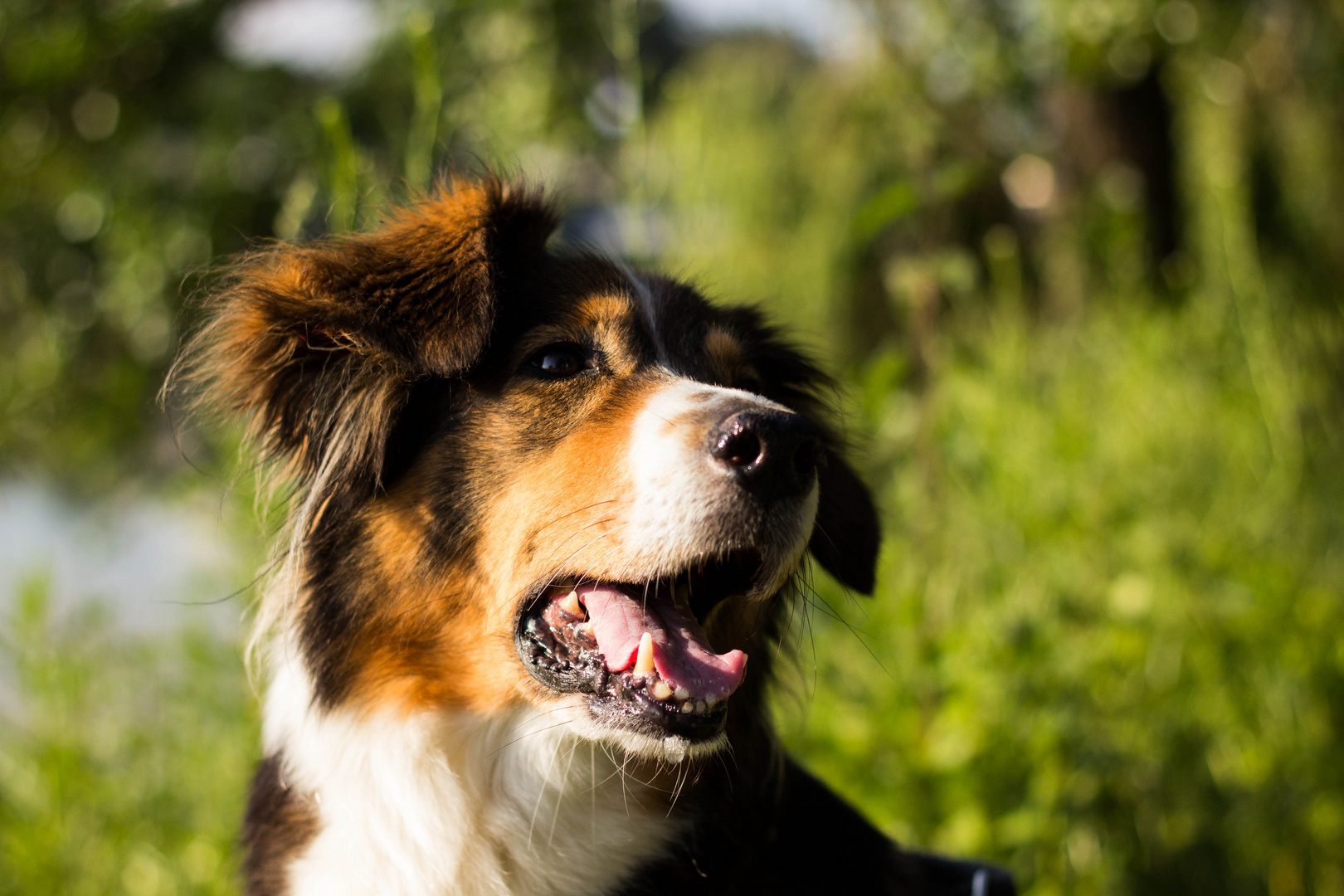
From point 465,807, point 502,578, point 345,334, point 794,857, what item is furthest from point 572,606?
point 794,857

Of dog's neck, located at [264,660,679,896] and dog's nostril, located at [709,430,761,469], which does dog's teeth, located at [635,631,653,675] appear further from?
dog's nostril, located at [709,430,761,469]

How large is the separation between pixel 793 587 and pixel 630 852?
679 mm

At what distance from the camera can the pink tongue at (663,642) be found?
5.78ft

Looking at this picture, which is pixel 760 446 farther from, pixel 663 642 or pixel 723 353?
pixel 723 353

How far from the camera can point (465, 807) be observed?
1.94 metres

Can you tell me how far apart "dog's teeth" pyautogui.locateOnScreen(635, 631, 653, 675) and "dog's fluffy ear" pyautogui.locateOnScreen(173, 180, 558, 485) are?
2.06ft

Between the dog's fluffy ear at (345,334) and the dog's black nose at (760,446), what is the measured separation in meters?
0.53

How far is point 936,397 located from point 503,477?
180 cm

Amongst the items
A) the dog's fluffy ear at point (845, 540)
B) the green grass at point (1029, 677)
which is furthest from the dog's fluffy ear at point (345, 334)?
the green grass at point (1029, 677)

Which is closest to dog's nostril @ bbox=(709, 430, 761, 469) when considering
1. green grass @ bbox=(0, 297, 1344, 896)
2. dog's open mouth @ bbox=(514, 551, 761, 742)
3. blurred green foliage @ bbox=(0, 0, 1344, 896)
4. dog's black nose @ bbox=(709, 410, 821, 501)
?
dog's black nose @ bbox=(709, 410, 821, 501)

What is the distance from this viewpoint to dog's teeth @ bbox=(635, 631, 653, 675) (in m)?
1.76

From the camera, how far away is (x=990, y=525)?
12.2 feet

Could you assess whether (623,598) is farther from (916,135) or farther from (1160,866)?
(1160,866)

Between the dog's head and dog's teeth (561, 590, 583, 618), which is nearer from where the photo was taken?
the dog's head
